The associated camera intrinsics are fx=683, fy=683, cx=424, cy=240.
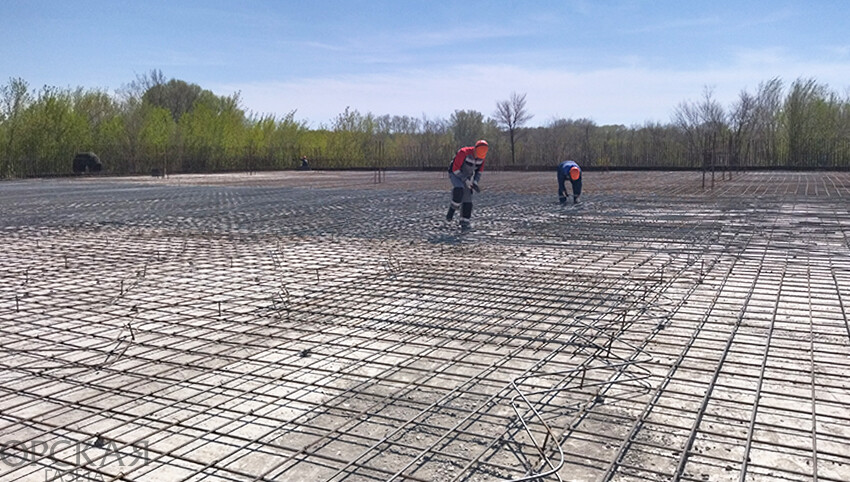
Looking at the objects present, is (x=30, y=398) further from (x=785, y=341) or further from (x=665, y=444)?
(x=785, y=341)

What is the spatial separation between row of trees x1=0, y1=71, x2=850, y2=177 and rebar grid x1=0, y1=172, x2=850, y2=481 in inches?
809

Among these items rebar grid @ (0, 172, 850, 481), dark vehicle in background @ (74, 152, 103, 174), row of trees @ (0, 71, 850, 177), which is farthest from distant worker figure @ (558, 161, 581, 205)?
dark vehicle in background @ (74, 152, 103, 174)

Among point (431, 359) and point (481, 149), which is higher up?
point (481, 149)

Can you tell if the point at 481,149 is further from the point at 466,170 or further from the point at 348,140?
the point at 348,140

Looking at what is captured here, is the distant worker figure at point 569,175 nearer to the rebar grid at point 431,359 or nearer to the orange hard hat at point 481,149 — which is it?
the orange hard hat at point 481,149

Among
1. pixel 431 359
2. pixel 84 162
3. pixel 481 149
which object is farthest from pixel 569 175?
pixel 84 162

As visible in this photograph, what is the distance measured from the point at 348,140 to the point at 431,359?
3783cm

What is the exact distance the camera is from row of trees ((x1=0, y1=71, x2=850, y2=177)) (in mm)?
28750

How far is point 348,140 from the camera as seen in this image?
40.4 m

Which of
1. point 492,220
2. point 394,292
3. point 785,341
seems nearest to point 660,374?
point 785,341

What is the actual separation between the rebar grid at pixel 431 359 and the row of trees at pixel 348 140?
20.5 m

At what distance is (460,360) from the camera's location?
3.36m

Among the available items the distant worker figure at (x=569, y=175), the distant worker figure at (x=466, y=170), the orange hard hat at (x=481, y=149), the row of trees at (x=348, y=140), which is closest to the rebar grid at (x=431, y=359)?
the distant worker figure at (x=466, y=170)

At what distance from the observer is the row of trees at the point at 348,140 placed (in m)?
28.8
